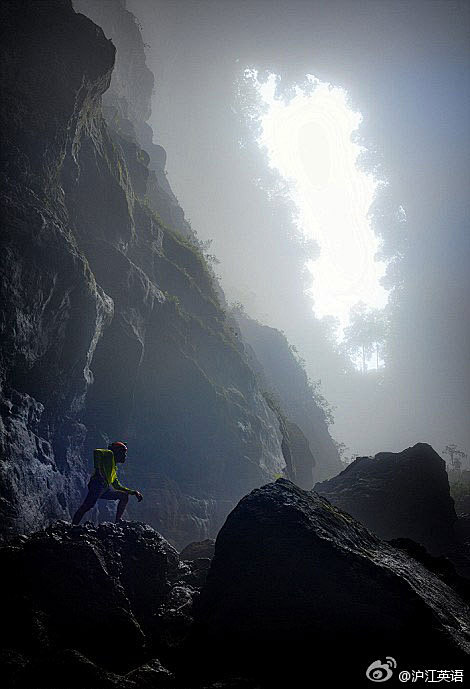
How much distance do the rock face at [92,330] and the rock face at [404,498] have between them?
7376mm

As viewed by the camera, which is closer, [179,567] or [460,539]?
[179,567]

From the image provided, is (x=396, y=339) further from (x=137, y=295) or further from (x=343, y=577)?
(x=343, y=577)

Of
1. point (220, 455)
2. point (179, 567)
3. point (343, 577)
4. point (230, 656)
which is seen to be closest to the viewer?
point (230, 656)

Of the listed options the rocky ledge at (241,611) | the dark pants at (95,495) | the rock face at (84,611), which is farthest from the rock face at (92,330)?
the rocky ledge at (241,611)

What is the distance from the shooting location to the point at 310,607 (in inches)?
169

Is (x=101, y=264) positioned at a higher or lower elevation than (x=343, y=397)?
lower

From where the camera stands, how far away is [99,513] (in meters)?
13.8

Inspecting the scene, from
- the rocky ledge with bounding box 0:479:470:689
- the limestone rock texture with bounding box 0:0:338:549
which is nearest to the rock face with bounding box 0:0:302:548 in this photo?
the limestone rock texture with bounding box 0:0:338:549

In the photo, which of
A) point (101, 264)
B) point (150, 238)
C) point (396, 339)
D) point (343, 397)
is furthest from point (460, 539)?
point (343, 397)

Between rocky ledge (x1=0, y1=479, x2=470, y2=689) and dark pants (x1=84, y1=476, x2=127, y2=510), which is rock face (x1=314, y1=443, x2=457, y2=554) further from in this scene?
dark pants (x1=84, y1=476, x2=127, y2=510)

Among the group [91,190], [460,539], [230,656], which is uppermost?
[91,190]

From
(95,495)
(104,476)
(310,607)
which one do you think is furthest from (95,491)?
(310,607)

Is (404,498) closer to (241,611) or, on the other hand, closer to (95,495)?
(95,495)

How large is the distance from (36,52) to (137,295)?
10733 millimetres
